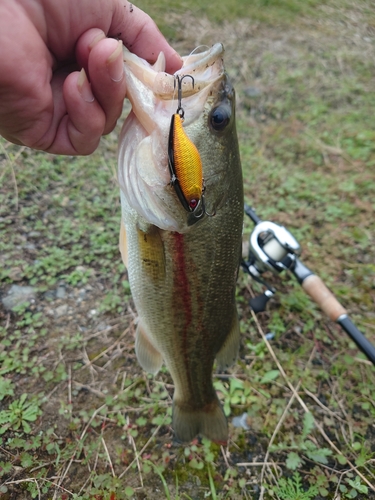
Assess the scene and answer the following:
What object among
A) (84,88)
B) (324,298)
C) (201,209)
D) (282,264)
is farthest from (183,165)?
(324,298)

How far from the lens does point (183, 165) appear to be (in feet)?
4.03

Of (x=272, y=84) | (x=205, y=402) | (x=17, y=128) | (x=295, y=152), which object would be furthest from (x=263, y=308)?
(x=272, y=84)

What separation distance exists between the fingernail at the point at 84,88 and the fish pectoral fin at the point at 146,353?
45.5 inches

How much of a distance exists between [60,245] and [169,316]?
1.61m

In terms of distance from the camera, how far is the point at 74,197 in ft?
11.2

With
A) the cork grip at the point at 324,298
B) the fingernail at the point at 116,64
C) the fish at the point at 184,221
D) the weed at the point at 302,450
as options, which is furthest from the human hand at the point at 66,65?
the weed at the point at 302,450

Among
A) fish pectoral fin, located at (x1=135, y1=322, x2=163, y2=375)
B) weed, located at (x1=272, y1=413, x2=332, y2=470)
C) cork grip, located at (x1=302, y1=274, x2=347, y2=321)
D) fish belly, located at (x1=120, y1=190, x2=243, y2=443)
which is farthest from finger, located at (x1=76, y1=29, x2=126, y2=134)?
weed, located at (x1=272, y1=413, x2=332, y2=470)

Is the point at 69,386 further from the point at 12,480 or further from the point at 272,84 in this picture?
the point at 272,84

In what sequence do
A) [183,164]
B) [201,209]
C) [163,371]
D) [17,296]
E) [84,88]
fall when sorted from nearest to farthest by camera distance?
[183,164] < [84,88] < [201,209] < [163,371] < [17,296]

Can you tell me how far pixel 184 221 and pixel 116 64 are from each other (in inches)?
23.6

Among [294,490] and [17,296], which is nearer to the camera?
[294,490]

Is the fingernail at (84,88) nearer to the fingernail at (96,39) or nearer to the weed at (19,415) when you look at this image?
the fingernail at (96,39)

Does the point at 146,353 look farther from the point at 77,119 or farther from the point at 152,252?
the point at 77,119

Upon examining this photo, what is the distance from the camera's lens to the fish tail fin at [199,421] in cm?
201
